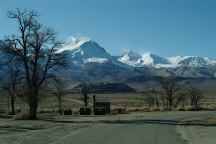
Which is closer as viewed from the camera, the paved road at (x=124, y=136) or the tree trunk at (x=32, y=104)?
the paved road at (x=124, y=136)

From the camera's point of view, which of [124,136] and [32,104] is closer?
[124,136]

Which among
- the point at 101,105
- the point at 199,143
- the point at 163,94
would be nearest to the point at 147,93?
the point at 163,94

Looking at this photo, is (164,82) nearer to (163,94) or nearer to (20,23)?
(163,94)

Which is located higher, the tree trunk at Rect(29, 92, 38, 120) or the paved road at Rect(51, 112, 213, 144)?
the tree trunk at Rect(29, 92, 38, 120)

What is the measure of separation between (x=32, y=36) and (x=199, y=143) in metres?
36.9

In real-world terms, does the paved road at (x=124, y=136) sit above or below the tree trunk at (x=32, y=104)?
below

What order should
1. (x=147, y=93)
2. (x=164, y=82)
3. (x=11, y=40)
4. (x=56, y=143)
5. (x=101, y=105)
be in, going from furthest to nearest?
(x=147, y=93) < (x=164, y=82) < (x=101, y=105) < (x=11, y=40) < (x=56, y=143)

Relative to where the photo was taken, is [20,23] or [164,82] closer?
[20,23]

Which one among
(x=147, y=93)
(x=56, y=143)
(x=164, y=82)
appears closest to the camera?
(x=56, y=143)

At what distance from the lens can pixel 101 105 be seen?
82562 mm

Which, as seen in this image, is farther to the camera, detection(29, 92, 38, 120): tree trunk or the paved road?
detection(29, 92, 38, 120): tree trunk

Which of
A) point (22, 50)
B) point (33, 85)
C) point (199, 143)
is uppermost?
point (22, 50)

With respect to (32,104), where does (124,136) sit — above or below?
below

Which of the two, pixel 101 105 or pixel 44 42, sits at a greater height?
pixel 44 42
